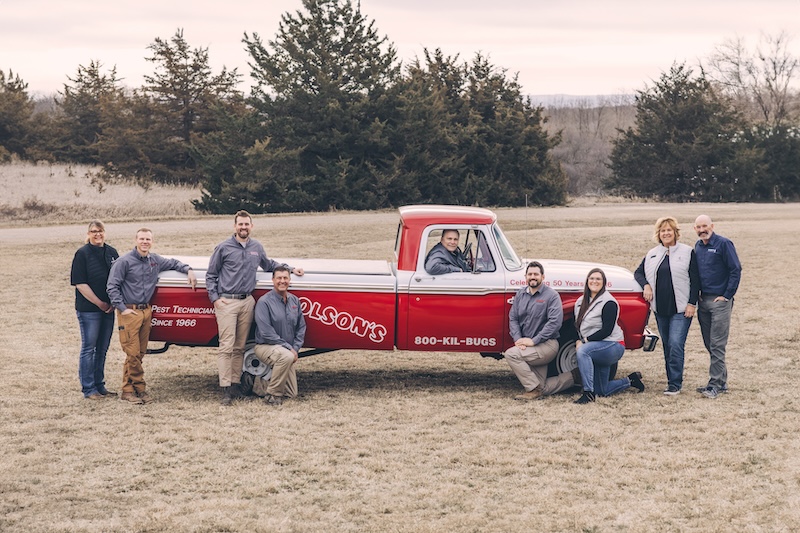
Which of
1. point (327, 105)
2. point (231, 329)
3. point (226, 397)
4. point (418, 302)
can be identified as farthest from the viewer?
point (327, 105)

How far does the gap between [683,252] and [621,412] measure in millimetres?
1841

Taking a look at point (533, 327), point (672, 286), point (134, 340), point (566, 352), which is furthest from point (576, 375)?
point (134, 340)

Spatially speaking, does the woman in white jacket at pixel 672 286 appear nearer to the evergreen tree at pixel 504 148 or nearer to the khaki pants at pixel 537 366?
the khaki pants at pixel 537 366

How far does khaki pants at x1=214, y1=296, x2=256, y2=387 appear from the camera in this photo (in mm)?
8922

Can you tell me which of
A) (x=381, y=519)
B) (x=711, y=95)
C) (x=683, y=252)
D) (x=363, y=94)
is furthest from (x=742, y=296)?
(x=711, y=95)

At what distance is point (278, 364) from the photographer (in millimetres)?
8969

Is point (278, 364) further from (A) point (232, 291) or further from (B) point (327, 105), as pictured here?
(B) point (327, 105)

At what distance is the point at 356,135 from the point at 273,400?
30.7 metres

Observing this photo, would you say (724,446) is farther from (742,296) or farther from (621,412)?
(742,296)

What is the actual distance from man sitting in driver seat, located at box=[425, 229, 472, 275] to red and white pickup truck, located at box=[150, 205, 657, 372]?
0.06 metres

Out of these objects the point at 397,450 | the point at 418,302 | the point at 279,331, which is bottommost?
the point at 397,450

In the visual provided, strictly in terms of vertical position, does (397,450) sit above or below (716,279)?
below

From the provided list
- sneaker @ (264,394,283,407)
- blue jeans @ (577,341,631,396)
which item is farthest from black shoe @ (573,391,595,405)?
sneaker @ (264,394,283,407)

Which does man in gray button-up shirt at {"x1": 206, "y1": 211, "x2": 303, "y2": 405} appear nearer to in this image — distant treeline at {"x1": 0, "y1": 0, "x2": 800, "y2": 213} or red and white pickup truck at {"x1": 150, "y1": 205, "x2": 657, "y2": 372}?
red and white pickup truck at {"x1": 150, "y1": 205, "x2": 657, "y2": 372}
